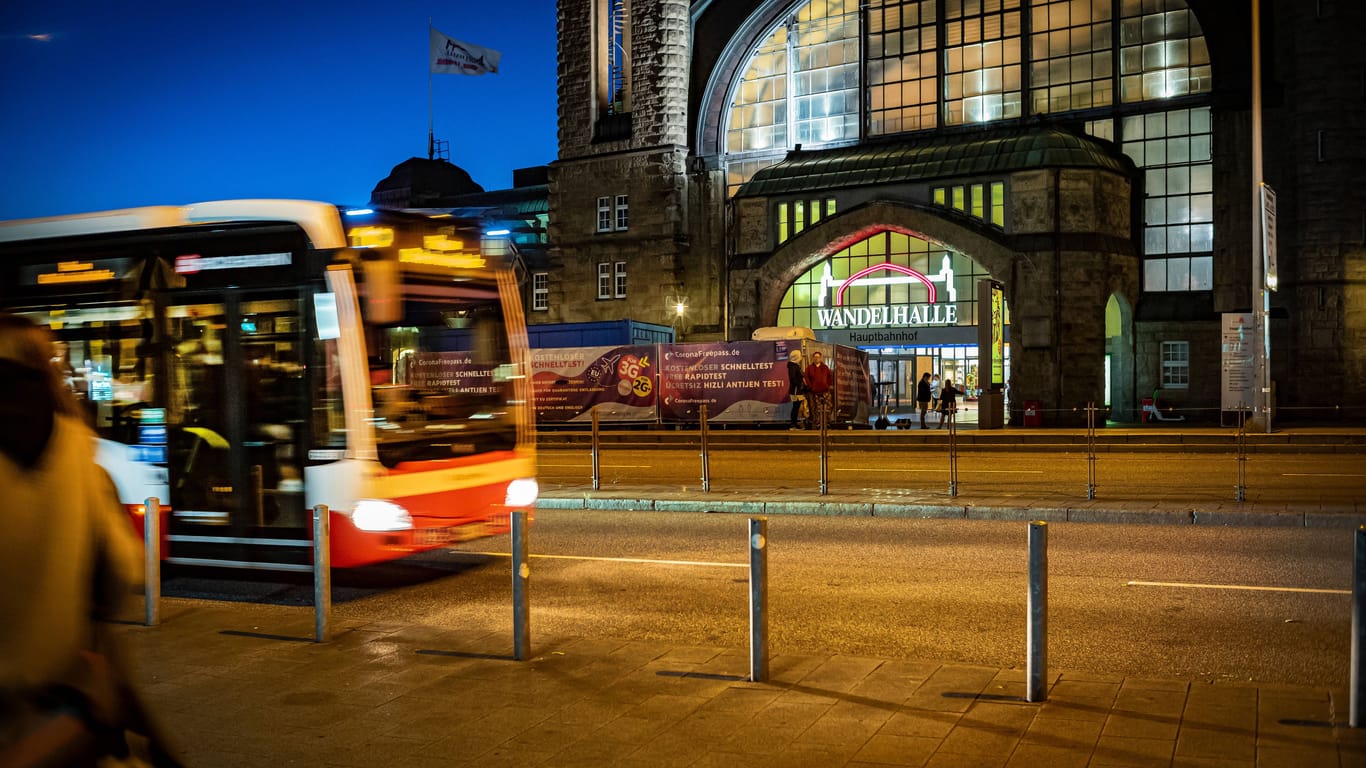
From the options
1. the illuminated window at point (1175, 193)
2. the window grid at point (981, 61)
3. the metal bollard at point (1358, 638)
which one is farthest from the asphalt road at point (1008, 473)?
the window grid at point (981, 61)

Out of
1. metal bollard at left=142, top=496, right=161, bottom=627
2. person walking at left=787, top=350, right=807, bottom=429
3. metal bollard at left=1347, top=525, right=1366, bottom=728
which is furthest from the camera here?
person walking at left=787, top=350, right=807, bottom=429

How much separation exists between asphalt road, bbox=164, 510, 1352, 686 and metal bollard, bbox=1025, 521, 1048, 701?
3.38 feet

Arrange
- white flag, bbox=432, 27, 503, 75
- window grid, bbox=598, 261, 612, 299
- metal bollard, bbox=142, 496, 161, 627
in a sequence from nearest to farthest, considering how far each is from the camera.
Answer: metal bollard, bbox=142, 496, 161, 627 < window grid, bbox=598, 261, 612, 299 < white flag, bbox=432, 27, 503, 75

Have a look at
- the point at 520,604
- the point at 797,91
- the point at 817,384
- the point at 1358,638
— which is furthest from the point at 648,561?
the point at 797,91

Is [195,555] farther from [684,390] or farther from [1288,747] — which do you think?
[684,390]

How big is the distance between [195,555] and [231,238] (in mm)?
2642

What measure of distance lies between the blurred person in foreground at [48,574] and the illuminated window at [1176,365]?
40759 millimetres

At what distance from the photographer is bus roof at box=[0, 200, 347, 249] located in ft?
30.2

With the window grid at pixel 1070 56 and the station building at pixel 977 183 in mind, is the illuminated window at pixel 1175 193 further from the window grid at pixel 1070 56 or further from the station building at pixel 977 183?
the window grid at pixel 1070 56

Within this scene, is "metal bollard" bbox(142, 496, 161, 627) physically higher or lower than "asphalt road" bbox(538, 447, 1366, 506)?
higher

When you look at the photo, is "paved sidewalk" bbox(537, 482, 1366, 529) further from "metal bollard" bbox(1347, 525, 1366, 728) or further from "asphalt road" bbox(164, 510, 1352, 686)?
"metal bollard" bbox(1347, 525, 1366, 728)

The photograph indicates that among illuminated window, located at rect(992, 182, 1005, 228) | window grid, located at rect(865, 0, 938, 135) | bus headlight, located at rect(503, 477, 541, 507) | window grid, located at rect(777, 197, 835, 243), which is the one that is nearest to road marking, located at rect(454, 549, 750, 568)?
bus headlight, located at rect(503, 477, 541, 507)

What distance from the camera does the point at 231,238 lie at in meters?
9.57

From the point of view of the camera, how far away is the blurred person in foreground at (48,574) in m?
2.65
